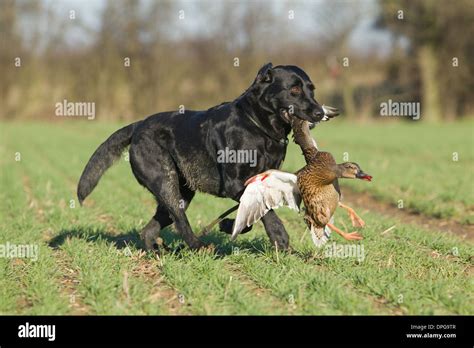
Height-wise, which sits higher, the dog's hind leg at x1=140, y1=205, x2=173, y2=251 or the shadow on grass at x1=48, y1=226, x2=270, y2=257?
the dog's hind leg at x1=140, y1=205, x2=173, y2=251

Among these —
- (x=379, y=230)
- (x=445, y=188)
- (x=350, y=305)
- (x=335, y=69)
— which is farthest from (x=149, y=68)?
(x=350, y=305)

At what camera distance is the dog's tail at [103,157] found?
662 cm

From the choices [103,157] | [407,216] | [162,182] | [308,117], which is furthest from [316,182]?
[407,216]

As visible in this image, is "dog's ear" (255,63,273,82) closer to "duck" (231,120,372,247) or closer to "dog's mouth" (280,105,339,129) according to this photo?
"dog's mouth" (280,105,339,129)

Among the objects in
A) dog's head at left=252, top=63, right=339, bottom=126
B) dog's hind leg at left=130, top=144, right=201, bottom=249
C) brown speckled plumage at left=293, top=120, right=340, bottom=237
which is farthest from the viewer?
dog's hind leg at left=130, top=144, right=201, bottom=249

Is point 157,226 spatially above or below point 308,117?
below

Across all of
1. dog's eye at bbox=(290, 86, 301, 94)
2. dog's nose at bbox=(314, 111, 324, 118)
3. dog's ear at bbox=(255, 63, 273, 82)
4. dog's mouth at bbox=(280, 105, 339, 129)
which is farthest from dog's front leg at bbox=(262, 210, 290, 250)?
dog's ear at bbox=(255, 63, 273, 82)

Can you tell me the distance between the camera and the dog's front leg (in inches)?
232

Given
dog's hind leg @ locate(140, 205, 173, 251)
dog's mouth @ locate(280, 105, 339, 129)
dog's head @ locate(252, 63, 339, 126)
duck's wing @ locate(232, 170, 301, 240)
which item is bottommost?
dog's hind leg @ locate(140, 205, 173, 251)

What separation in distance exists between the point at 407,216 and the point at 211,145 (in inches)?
182

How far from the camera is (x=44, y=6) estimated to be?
47.8m

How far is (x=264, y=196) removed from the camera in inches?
221

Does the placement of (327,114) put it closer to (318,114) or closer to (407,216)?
(318,114)

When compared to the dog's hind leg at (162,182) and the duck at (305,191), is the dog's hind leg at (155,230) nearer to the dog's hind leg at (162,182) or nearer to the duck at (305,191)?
the dog's hind leg at (162,182)
